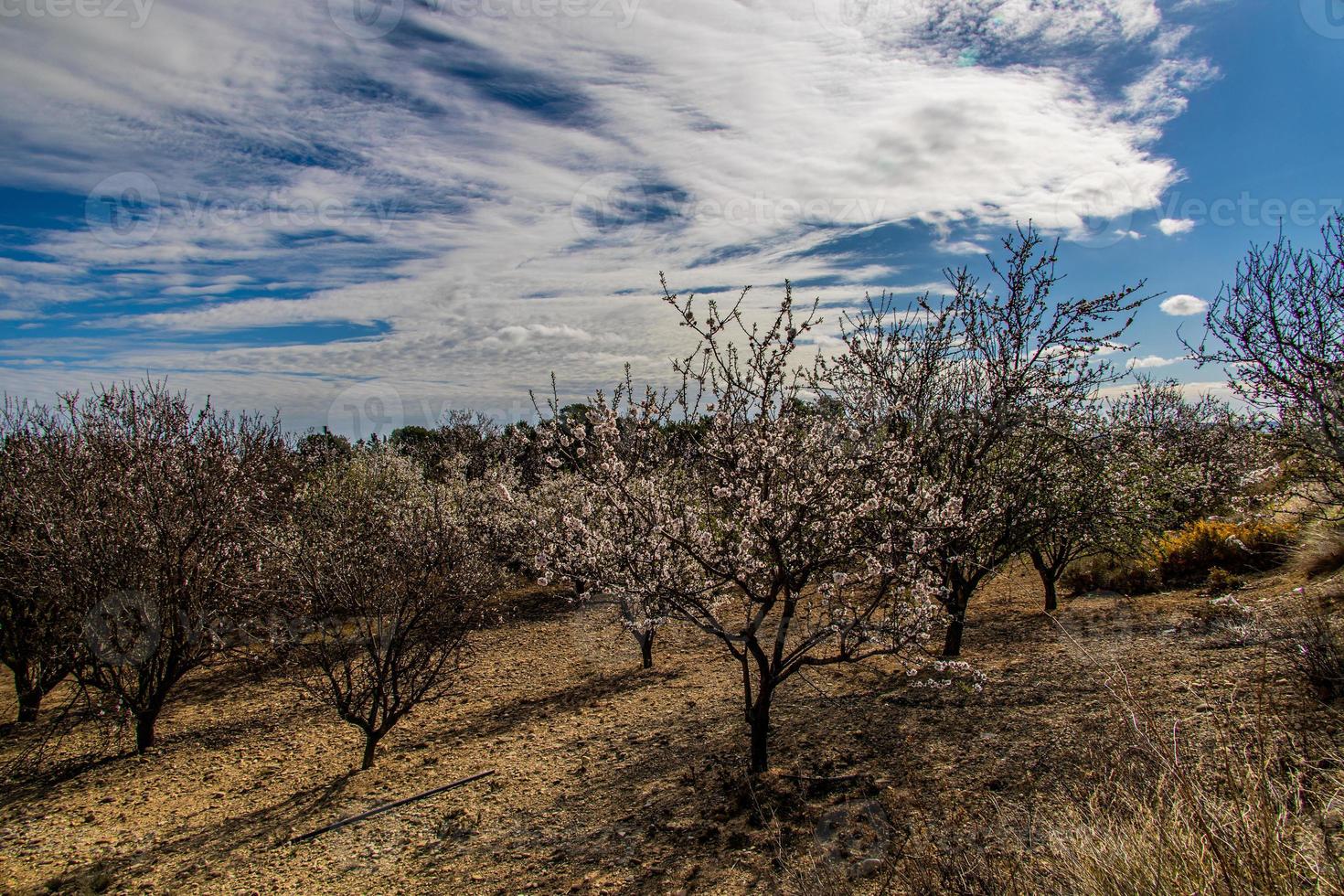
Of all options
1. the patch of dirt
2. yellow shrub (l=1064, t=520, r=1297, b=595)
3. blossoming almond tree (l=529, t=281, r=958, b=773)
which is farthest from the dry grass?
blossoming almond tree (l=529, t=281, r=958, b=773)

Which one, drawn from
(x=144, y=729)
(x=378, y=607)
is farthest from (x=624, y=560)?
(x=144, y=729)

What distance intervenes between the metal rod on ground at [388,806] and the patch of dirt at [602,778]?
0.27 ft

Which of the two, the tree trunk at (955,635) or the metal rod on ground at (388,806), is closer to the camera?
the metal rod on ground at (388,806)

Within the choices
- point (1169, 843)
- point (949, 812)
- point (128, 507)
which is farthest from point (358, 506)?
point (1169, 843)

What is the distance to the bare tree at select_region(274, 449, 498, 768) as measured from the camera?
6.63 meters

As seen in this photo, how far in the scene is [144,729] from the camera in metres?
6.99

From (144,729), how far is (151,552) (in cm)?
189

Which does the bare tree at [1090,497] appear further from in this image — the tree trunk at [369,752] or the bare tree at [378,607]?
the tree trunk at [369,752]

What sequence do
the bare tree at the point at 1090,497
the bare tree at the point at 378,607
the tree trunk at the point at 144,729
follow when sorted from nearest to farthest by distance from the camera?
the bare tree at the point at 378,607 → the tree trunk at the point at 144,729 → the bare tree at the point at 1090,497

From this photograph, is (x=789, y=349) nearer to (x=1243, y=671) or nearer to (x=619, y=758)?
(x=619, y=758)

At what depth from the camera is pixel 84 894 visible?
4.62 metres

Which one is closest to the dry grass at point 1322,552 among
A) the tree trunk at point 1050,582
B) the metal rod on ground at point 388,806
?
the tree trunk at point 1050,582

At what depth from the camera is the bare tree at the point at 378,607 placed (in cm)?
663

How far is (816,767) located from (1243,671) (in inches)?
158
